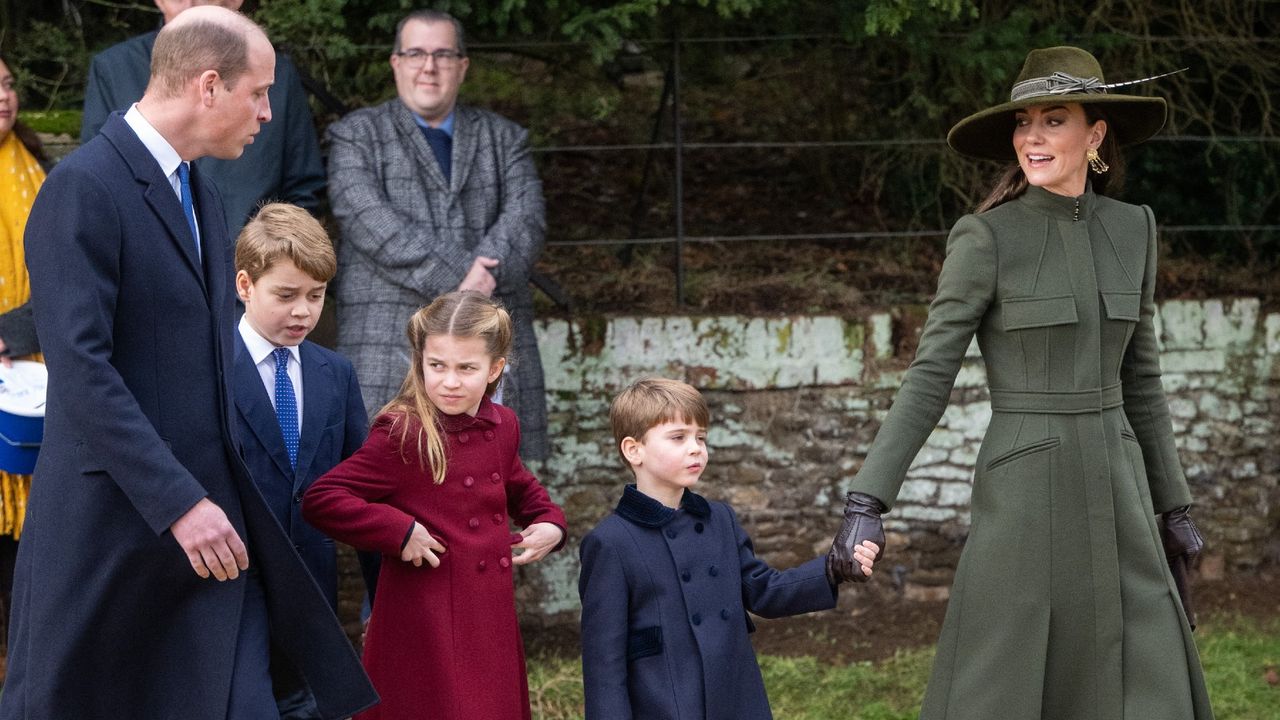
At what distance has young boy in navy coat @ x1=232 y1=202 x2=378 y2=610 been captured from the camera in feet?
11.9

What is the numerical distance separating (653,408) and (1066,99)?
127 cm

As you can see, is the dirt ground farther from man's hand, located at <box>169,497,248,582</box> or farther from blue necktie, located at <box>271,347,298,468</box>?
man's hand, located at <box>169,497,248,582</box>

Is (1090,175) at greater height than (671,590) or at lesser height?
greater

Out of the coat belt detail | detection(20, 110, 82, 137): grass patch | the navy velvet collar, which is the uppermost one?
detection(20, 110, 82, 137): grass patch

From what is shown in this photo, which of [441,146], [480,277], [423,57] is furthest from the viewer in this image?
[441,146]

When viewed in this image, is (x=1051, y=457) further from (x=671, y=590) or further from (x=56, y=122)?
(x=56, y=122)

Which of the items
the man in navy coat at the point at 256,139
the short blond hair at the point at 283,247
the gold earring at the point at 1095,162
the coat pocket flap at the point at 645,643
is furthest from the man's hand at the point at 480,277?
the gold earring at the point at 1095,162

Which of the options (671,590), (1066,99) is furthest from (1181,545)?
(671,590)

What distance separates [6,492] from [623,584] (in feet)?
7.46

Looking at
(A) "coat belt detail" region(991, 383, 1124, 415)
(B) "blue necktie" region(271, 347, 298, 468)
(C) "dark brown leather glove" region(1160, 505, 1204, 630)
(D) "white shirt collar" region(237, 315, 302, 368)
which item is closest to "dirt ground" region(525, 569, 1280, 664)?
(C) "dark brown leather glove" region(1160, 505, 1204, 630)

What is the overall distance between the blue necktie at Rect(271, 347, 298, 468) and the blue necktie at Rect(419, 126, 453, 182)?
1612mm

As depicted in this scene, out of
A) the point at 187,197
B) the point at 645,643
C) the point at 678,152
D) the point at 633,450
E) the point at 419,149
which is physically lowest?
the point at 645,643

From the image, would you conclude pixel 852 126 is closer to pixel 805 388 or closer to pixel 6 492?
pixel 805 388

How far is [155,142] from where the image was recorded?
3.16 meters
